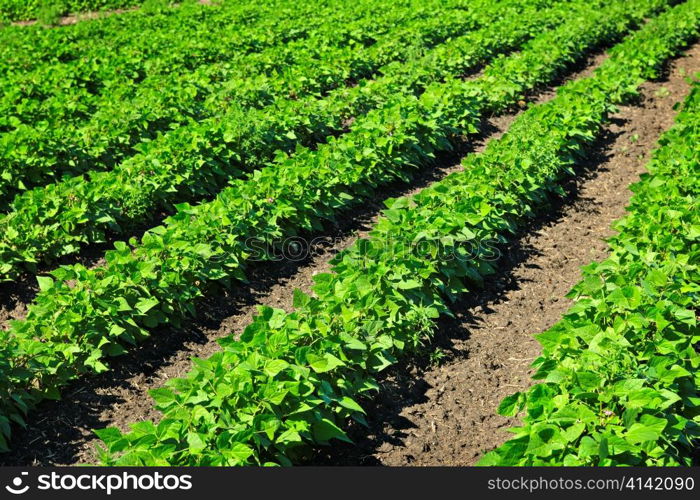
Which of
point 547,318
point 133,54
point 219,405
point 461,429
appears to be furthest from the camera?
point 133,54

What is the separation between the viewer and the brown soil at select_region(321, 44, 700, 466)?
493cm

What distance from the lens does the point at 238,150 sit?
8977mm

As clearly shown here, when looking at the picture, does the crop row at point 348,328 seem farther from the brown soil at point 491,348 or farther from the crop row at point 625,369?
the crop row at point 625,369

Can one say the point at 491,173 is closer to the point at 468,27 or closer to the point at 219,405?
the point at 219,405

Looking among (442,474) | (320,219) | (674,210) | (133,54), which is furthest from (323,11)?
(442,474)

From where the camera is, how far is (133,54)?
42.6ft

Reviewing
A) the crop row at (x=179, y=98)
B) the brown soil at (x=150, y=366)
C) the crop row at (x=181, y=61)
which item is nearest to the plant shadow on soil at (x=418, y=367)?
the brown soil at (x=150, y=366)

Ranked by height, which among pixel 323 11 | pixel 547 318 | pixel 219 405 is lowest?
pixel 547 318

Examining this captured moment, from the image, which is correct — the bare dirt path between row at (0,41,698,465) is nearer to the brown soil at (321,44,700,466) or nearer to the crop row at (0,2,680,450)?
the brown soil at (321,44,700,466)

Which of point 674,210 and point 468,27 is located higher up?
point 468,27

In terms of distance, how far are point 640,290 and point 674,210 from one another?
5.72ft

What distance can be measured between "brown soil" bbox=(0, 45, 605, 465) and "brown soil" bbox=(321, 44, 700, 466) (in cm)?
149

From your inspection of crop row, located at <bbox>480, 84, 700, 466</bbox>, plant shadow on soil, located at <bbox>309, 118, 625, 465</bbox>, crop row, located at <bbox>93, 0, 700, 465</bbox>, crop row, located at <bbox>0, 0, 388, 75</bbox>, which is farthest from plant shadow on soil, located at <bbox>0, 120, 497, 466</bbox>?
crop row, located at <bbox>0, 0, 388, 75</bbox>

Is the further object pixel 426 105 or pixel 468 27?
pixel 468 27
